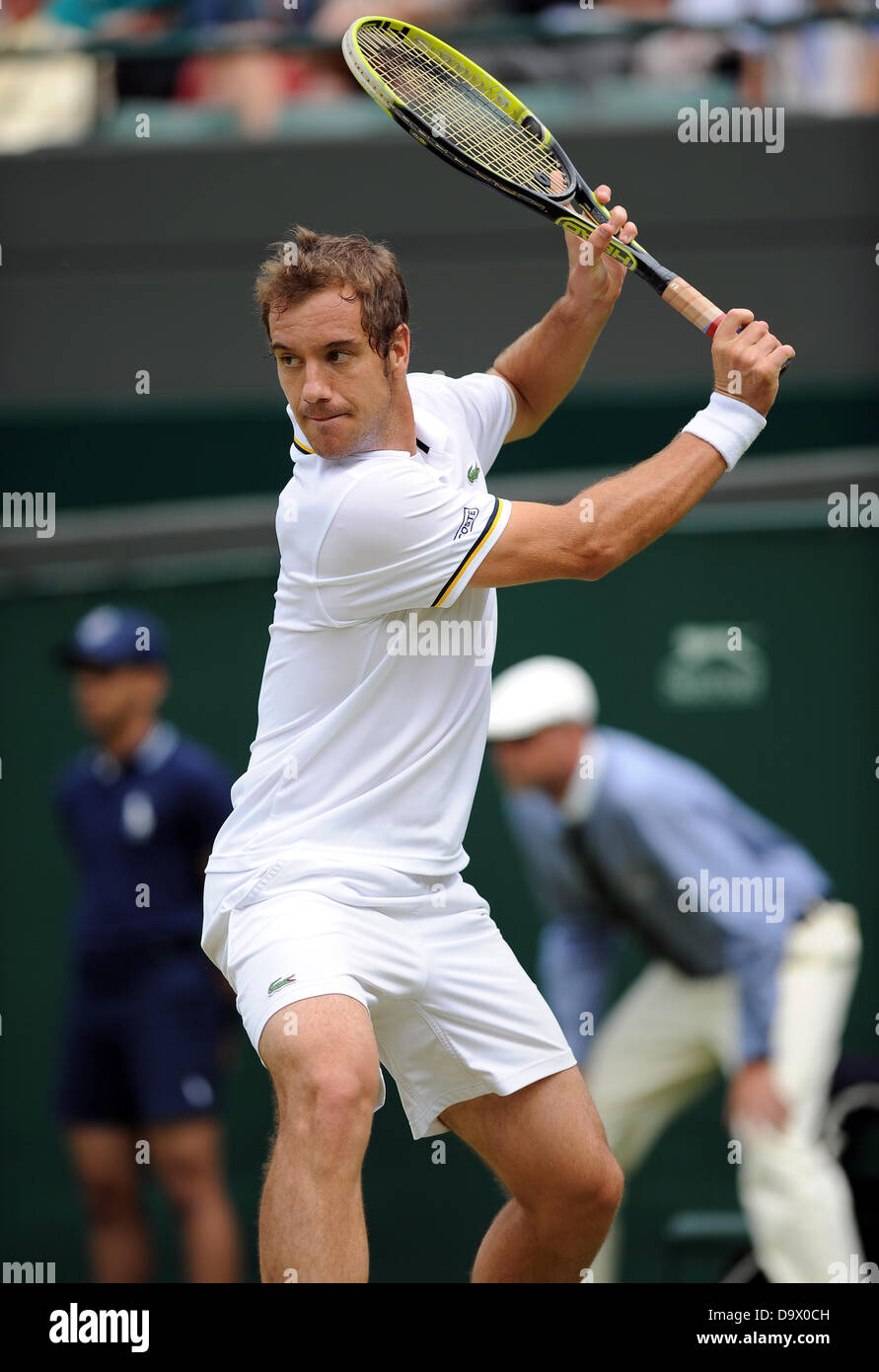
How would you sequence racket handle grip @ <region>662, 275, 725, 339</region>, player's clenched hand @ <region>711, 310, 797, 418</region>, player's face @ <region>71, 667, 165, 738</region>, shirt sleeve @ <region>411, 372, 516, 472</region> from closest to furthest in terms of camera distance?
player's clenched hand @ <region>711, 310, 797, 418</region>, racket handle grip @ <region>662, 275, 725, 339</region>, shirt sleeve @ <region>411, 372, 516, 472</region>, player's face @ <region>71, 667, 165, 738</region>

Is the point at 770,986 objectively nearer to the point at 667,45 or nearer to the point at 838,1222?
the point at 838,1222

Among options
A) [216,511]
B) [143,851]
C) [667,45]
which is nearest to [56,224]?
[216,511]

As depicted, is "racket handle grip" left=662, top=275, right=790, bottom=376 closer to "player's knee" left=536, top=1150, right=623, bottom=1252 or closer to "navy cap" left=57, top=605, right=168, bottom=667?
"player's knee" left=536, top=1150, right=623, bottom=1252

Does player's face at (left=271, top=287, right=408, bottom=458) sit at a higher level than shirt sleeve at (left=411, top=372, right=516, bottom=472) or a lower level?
lower

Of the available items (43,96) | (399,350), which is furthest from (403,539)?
(43,96)

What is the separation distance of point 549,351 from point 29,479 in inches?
166

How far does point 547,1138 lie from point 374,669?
35.3 inches

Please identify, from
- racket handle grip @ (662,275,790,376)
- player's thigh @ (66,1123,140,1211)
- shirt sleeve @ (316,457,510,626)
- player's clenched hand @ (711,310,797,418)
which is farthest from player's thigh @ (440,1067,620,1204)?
player's thigh @ (66,1123,140,1211)

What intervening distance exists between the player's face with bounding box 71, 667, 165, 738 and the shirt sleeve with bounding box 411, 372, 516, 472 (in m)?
2.32

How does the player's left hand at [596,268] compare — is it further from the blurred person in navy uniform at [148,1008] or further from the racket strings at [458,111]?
the blurred person in navy uniform at [148,1008]

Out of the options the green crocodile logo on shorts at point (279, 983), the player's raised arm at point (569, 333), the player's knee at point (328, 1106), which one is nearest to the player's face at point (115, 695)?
the player's raised arm at point (569, 333)

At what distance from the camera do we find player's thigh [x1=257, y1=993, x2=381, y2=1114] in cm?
325

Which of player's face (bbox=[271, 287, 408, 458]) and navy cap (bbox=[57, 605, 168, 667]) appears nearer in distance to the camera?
player's face (bbox=[271, 287, 408, 458])

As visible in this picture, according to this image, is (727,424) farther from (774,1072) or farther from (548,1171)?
(774,1072)
